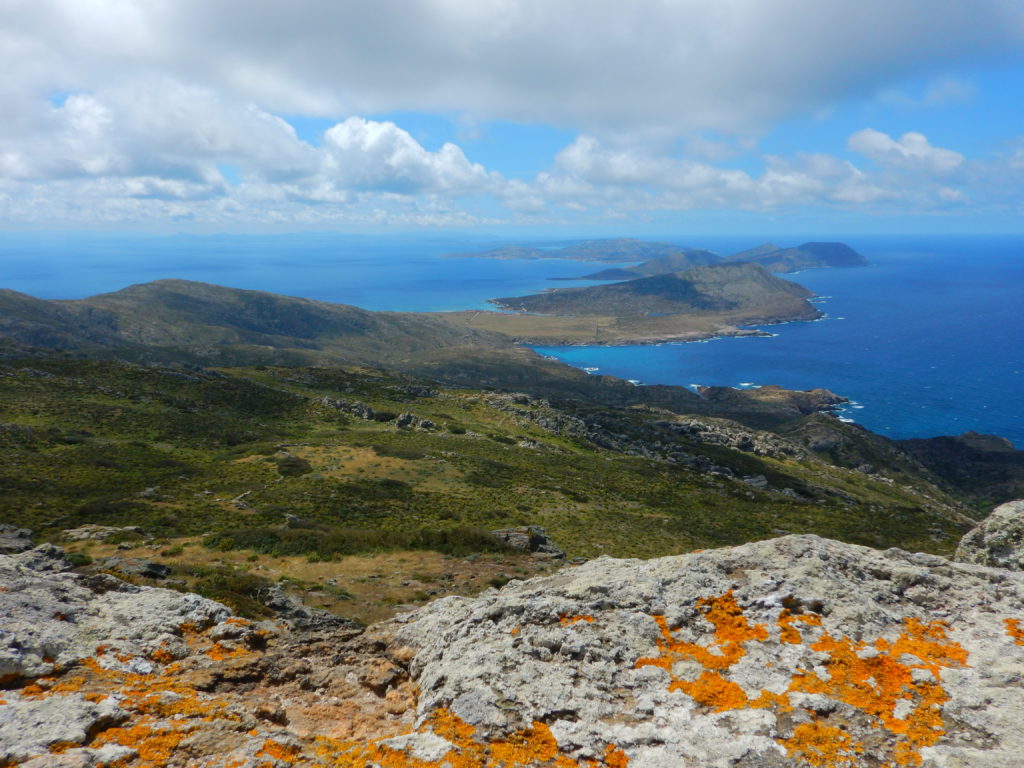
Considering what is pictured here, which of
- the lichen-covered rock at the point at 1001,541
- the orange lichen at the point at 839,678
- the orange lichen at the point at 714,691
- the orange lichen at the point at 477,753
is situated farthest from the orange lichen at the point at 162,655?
the lichen-covered rock at the point at 1001,541

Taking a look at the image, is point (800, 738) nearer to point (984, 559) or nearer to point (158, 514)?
point (984, 559)

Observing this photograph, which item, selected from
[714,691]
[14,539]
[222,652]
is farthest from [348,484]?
[714,691]

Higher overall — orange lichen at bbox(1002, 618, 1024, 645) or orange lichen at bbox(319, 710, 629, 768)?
orange lichen at bbox(1002, 618, 1024, 645)

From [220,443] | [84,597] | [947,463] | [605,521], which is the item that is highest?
[84,597]

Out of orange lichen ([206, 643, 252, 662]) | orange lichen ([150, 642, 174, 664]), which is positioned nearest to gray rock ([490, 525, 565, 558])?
orange lichen ([206, 643, 252, 662])

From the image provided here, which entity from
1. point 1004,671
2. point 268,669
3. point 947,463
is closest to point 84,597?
point 268,669

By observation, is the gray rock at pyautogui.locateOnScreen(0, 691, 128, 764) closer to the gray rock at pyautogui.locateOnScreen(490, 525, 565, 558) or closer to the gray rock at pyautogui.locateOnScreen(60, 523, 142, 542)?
the gray rock at pyautogui.locateOnScreen(60, 523, 142, 542)
